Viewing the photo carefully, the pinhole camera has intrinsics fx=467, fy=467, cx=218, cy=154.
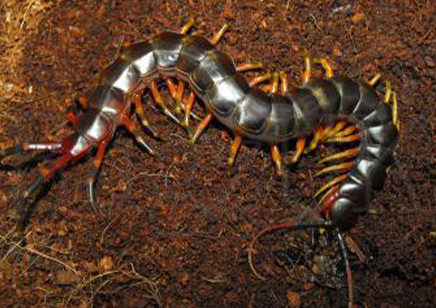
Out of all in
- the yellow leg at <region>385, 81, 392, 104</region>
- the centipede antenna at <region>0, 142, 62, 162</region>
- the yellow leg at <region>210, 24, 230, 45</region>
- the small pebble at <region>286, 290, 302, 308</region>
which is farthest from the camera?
the yellow leg at <region>385, 81, 392, 104</region>

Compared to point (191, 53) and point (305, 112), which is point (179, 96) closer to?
point (191, 53)

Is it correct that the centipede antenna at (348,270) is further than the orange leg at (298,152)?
No

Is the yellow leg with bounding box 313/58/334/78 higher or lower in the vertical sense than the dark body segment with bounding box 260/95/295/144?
higher

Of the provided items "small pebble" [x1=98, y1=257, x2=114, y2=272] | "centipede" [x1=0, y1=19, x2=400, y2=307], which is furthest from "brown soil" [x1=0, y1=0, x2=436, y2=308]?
"centipede" [x1=0, y1=19, x2=400, y2=307]

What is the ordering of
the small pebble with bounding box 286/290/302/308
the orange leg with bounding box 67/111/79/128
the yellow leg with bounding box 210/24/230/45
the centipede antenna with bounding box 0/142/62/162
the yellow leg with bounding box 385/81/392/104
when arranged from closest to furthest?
the centipede antenna with bounding box 0/142/62/162 < the small pebble with bounding box 286/290/302/308 < the orange leg with bounding box 67/111/79/128 < the yellow leg with bounding box 210/24/230/45 < the yellow leg with bounding box 385/81/392/104

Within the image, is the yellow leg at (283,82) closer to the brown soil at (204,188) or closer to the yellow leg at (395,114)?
the brown soil at (204,188)

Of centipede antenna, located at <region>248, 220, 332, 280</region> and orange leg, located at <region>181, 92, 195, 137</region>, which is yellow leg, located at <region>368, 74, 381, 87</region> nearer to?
centipede antenna, located at <region>248, 220, 332, 280</region>

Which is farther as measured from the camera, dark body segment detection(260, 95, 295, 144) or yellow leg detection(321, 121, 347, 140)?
yellow leg detection(321, 121, 347, 140)

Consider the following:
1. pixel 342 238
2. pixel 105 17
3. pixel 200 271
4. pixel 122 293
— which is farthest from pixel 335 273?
pixel 105 17

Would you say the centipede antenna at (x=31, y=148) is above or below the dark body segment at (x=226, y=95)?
below

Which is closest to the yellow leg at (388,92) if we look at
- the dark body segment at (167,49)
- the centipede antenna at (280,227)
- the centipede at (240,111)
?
the centipede at (240,111)
